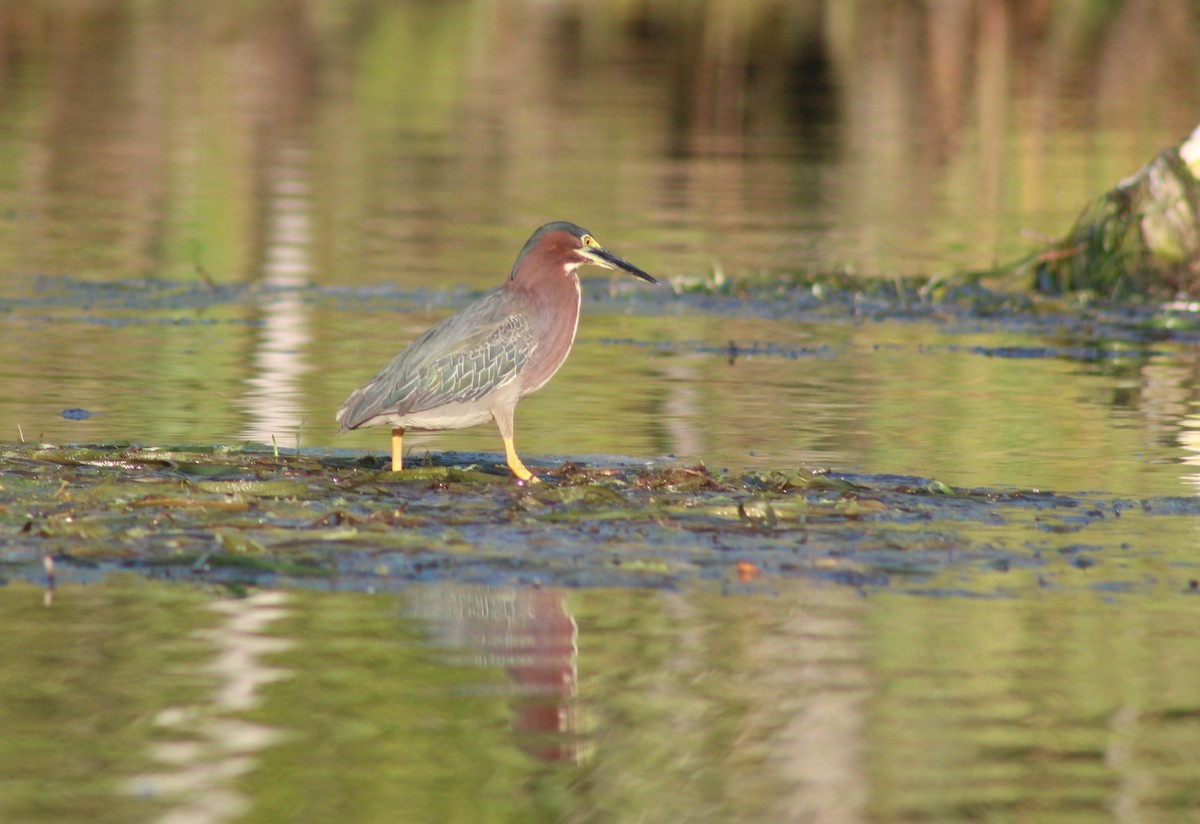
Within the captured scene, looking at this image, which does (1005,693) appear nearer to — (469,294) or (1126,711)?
(1126,711)

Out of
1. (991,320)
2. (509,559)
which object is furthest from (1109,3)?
(509,559)

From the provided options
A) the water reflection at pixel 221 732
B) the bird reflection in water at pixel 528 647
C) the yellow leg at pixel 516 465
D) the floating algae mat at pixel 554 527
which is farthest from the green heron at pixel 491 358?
the water reflection at pixel 221 732

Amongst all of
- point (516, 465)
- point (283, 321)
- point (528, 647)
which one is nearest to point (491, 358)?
point (516, 465)

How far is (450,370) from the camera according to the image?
8.71m

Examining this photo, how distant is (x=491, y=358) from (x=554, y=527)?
51.2 inches

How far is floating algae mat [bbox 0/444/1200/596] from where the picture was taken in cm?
702

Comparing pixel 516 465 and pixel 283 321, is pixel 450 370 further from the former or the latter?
pixel 283 321

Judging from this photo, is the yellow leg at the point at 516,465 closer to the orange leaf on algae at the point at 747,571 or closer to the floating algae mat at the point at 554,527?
the floating algae mat at the point at 554,527

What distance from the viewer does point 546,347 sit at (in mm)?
8891

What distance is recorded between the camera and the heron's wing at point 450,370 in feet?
28.5

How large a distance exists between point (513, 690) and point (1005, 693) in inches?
51.1

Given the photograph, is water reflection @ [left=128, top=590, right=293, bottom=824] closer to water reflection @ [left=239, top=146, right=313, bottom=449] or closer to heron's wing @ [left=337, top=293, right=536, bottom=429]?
heron's wing @ [left=337, top=293, right=536, bottom=429]

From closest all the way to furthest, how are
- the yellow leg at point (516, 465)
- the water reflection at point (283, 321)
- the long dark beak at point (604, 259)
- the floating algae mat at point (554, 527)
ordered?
the floating algae mat at point (554, 527) < the yellow leg at point (516, 465) < the long dark beak at point (604, 259) < the water reflection at point (283, 321)

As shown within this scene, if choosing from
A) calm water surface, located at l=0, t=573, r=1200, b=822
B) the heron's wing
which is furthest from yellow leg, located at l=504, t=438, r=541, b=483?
calm water surface, located at l=0, t=573, r=1200, b=822
